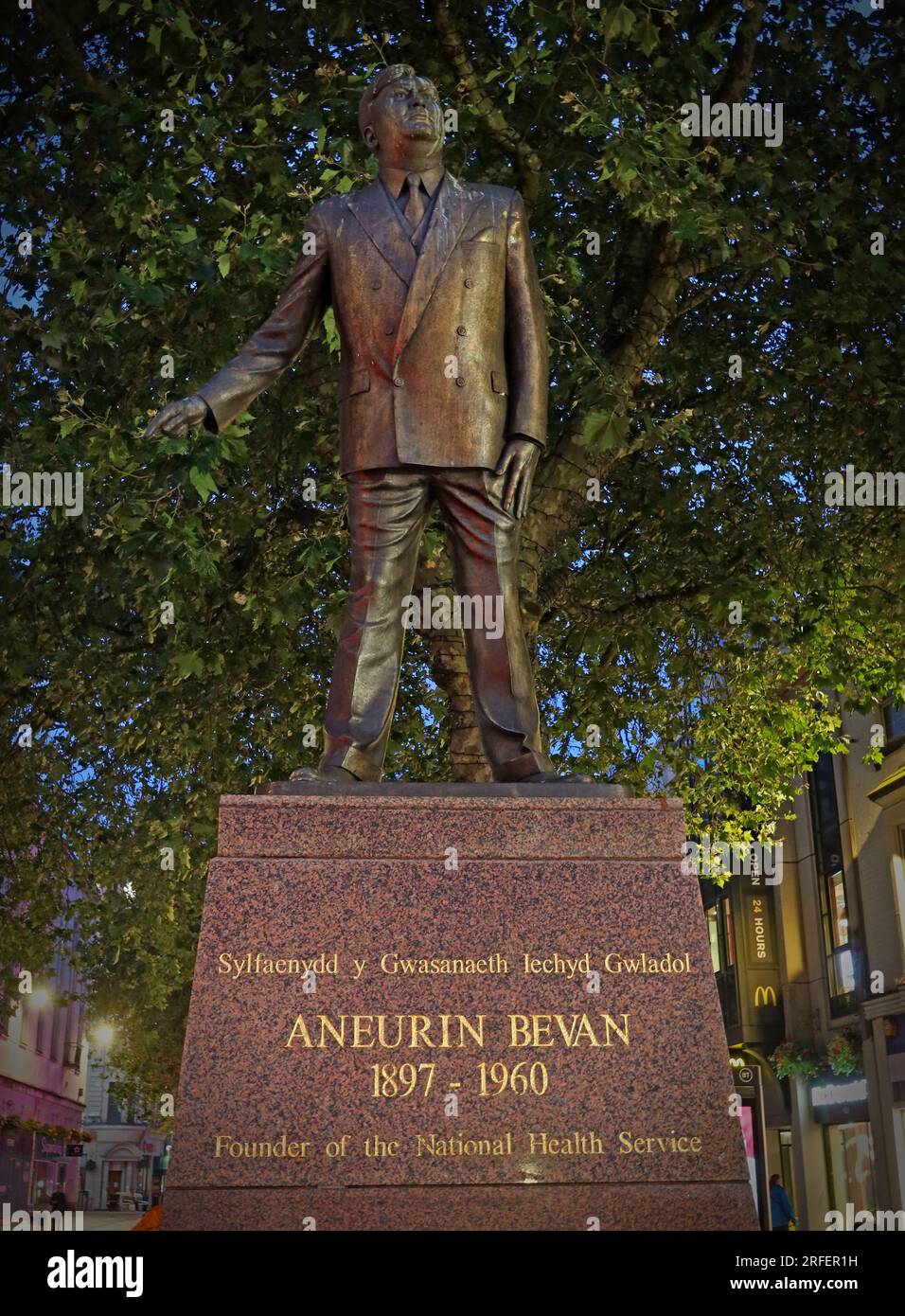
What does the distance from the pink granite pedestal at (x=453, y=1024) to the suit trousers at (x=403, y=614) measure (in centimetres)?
42

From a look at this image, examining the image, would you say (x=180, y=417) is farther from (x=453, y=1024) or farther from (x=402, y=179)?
(x=453, y=1024)

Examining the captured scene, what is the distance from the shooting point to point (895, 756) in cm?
2566

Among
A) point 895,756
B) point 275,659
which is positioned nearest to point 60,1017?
point 895,756

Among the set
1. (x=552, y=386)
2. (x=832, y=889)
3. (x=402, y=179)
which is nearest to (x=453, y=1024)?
(x=402, y=179)

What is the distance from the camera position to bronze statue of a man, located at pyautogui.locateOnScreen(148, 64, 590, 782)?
6406 millimetres

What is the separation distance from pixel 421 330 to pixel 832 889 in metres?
25.7

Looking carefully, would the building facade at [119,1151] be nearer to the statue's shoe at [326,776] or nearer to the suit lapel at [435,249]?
the statue's shoe at [326,776]

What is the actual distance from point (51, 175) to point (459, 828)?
27.4 feet

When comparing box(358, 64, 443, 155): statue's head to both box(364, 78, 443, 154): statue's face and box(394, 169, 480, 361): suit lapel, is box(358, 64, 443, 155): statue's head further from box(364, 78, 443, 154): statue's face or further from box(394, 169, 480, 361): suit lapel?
box(394, 169, 480, 361): suit lapel

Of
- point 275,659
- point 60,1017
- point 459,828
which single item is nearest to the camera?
point 459,828

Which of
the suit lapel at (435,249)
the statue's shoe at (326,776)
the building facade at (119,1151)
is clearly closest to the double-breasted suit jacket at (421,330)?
the suit lapel at (435,249)

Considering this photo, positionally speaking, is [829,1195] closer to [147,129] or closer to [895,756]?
[895,756]

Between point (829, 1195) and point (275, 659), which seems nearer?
point (275, 659)

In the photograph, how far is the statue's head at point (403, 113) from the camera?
21.7 ft
